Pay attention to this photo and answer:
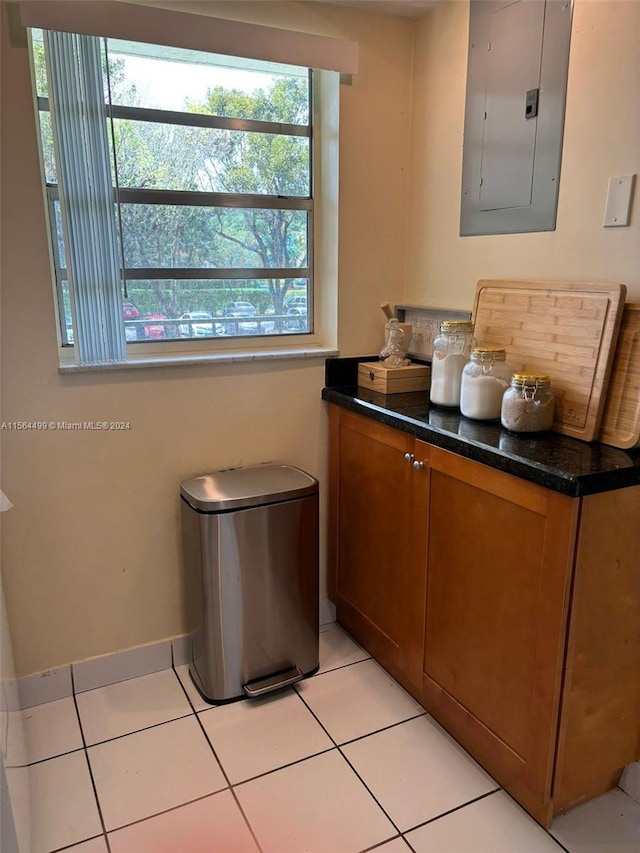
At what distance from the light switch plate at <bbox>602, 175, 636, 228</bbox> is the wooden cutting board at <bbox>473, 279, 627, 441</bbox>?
0.16 meters

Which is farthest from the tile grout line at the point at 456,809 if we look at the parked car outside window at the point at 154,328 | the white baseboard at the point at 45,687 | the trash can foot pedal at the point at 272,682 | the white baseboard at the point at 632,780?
the parked car outside window at the point at 154,328

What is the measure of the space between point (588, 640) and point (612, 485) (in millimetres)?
373

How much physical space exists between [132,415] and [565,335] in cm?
131

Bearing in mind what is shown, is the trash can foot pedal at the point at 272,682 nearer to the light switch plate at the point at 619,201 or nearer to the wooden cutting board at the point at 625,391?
the wooden cutting board at the point at 625,391

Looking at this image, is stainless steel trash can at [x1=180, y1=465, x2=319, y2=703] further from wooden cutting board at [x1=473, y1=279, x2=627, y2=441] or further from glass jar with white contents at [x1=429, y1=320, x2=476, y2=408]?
wooden cutting board at [x1=473, y1=279, x2=627, y2=441]

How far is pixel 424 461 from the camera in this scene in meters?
1.72

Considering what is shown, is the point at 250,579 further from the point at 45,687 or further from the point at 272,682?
the point at 45,687

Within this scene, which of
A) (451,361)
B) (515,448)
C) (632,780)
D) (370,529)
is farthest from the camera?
(370,529)

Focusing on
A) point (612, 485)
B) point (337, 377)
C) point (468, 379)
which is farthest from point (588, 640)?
point (337, 377)

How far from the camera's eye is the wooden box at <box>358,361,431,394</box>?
6.91 feet

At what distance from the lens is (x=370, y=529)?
2.06 metres

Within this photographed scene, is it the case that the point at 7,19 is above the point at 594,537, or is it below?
above

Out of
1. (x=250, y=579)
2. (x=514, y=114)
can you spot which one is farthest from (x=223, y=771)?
(x=514, y=114)

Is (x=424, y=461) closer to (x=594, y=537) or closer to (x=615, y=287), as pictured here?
(x=594, y=537)
